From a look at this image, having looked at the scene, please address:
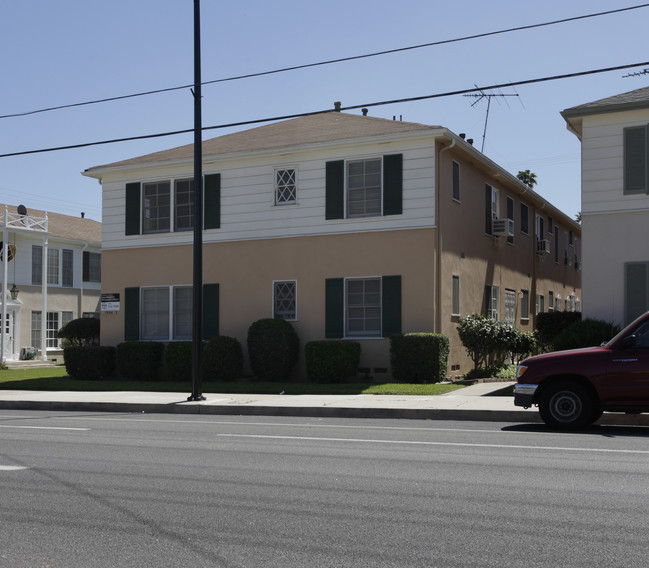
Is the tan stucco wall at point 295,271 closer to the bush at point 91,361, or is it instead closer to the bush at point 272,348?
the bush at point 272,348

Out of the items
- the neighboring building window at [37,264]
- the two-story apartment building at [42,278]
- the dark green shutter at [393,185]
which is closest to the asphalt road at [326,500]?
the dark green shutter at [393,185]

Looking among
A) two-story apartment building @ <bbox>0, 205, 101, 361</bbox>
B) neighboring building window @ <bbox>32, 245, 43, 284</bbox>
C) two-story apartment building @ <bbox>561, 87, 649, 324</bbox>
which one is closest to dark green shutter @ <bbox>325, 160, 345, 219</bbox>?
two-story apartment building @ <bbox>561, 87, 649, 324</bbox>

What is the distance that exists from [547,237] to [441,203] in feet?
39.7

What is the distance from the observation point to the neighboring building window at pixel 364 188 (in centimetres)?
2162

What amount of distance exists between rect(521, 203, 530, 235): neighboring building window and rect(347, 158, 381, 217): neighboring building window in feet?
29.9

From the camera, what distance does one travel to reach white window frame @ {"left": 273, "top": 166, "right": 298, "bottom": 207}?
2277 cm

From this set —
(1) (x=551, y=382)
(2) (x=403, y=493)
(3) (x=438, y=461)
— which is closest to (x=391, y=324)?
(1) (x=551, y=382)

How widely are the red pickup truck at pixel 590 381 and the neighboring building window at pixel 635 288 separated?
7.17 meters

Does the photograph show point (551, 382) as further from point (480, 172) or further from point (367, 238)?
point (480, 172)

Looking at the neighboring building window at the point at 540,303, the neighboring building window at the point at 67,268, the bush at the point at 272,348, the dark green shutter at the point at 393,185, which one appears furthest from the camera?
the neighboring building window at the point at 67,268

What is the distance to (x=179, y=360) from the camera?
22.4m

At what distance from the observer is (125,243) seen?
25094 millimetres

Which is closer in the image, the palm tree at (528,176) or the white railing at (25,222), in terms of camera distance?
the white railing at (25,222)

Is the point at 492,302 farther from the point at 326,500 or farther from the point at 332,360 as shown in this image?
the point at 326,500
